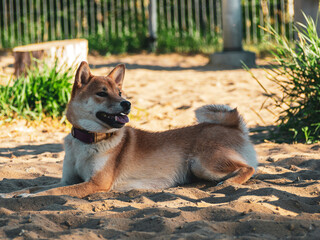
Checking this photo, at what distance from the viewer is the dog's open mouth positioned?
439 centimetres

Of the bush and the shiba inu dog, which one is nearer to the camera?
the shiba inu dog

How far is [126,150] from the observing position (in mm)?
4582

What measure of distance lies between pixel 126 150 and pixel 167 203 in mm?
869

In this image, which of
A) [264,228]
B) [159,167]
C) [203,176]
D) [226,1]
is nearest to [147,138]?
[159,167]

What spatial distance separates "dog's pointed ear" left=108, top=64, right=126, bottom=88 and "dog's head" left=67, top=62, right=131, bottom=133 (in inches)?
7.7

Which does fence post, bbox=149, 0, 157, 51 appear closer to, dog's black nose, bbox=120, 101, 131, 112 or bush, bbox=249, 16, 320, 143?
bush, bbox=249, 16, 320, 143

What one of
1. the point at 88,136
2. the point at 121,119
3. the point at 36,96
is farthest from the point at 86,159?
the point at 36,96

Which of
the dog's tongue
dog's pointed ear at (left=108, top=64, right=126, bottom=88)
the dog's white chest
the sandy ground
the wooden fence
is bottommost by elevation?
the sandy ground

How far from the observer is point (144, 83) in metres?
9.58

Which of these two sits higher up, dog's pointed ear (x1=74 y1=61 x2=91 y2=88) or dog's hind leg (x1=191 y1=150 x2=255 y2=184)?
dog's pointed ear (x1=74 y1=61 x2=91 y2=88)

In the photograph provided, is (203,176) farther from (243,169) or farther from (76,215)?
(76,215)

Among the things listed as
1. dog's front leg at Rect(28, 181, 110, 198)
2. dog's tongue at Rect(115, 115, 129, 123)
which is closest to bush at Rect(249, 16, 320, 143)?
dog's tongue at Rect(115, 115, 129, 123)

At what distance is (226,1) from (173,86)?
3075 mm

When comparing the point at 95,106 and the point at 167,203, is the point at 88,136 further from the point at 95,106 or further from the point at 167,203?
the point at 167,203
